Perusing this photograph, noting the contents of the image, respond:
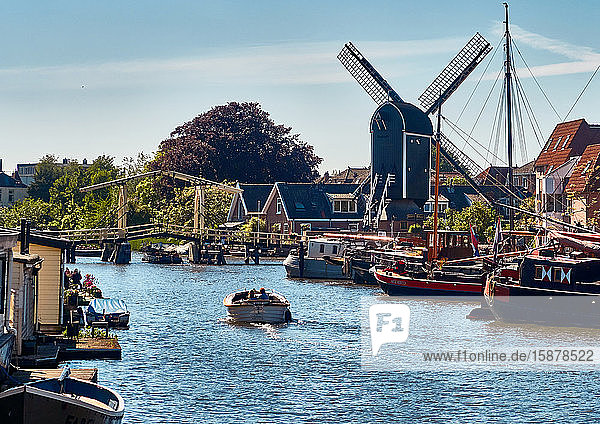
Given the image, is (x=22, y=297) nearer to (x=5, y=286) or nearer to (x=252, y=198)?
(x=5, y=286)

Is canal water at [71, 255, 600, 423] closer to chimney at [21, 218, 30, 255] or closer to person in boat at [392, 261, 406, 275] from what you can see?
chimney at [21, 218, 30, 255]

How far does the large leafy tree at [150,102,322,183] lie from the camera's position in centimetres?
13500

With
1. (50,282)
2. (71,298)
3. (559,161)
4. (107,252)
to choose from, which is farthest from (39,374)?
(107,252)

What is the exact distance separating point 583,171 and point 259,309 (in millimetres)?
45176

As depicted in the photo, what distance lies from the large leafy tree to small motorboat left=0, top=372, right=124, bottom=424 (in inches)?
4452

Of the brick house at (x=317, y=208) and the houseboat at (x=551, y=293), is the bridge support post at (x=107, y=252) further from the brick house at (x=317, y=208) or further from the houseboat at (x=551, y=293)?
the houseboat at (x=551, y=293)

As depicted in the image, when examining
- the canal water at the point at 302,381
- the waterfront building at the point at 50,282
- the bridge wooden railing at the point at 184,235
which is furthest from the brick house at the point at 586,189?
the waterfront building at the point at 50,282

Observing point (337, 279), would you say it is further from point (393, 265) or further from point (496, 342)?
point (496, 342)

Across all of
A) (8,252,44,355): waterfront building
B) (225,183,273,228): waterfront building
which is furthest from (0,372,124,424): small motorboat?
(225,183,273,228): waterfront building

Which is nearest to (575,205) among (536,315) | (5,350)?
(536,315)

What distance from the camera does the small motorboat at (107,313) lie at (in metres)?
42.8

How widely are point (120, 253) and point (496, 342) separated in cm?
6724

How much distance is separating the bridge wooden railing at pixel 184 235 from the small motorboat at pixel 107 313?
191ft

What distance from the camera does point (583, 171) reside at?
87.2 metres
